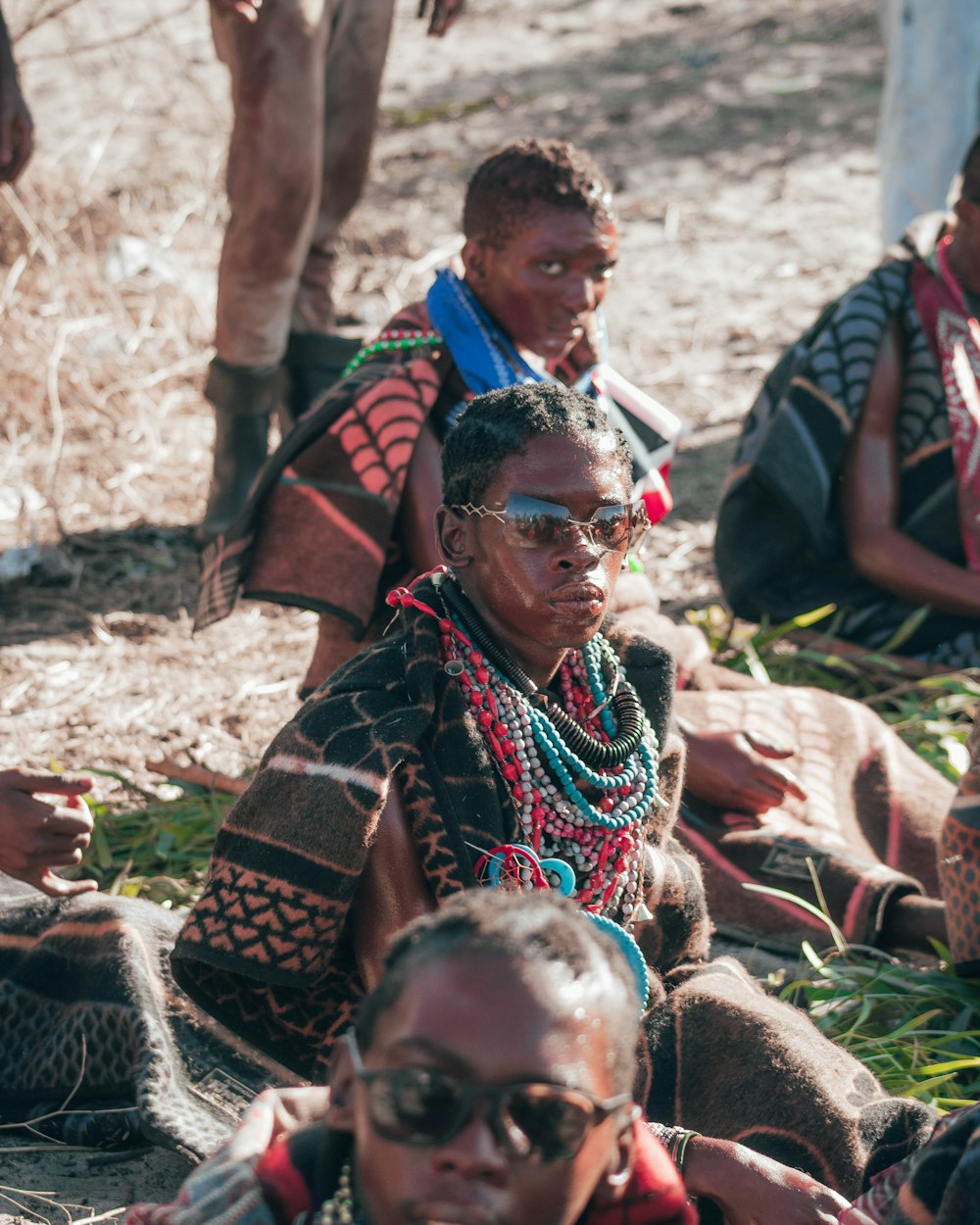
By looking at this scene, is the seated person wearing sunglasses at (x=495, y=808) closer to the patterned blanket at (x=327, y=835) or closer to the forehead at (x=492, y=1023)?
the patterned blanket at (x=327, y=835)

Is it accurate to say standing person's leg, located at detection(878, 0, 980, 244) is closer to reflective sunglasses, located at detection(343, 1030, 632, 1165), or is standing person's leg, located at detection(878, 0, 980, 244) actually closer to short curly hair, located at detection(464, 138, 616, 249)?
short curly hair, located at detection(464, 138, 616, 249)

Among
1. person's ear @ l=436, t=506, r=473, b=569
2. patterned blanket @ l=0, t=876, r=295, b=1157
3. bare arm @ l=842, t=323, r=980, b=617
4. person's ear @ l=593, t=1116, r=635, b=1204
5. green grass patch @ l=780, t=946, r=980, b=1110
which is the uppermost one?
person's ear @ l=436, t=506, r=473, b=569

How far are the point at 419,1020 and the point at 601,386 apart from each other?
2611 millimetres

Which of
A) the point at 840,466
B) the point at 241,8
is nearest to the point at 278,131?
the point at 241,8

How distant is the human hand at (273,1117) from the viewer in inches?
74.6

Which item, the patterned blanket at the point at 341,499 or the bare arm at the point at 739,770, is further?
the patterned blanket at the point at 341,499

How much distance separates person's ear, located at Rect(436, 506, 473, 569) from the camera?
2.60 m

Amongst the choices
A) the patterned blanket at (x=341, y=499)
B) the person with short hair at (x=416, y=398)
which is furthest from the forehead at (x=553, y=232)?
the patterned blanket at (x=341, y=499)

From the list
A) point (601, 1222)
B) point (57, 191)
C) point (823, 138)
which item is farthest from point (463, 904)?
point (823, 138)

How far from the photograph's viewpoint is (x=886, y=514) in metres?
4.64

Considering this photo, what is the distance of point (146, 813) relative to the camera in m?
3.88

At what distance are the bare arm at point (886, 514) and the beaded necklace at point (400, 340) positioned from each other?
4.79ft

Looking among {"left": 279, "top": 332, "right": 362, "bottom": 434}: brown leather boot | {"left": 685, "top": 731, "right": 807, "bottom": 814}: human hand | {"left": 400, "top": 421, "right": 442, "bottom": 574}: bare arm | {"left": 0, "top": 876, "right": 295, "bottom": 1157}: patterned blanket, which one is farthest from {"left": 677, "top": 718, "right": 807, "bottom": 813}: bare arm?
{"left": 279, "top": 332, "right": 362, "bottom": 434}: brown leather boot

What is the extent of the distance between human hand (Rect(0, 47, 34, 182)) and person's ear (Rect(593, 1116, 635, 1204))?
343cm
